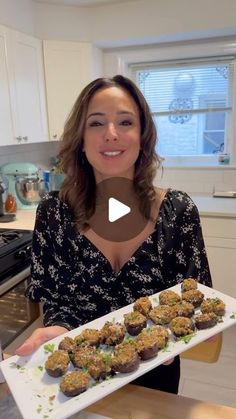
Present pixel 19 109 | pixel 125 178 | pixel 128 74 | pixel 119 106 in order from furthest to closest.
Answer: pixel 128 74
pixel 19 109
pixel 125 178
pixel 119 106

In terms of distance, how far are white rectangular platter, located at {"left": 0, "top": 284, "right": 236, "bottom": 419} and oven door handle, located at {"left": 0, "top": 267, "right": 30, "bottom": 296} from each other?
0.94m

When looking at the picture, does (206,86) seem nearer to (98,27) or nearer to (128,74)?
(128,74)

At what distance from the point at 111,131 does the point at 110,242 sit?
1.10ft

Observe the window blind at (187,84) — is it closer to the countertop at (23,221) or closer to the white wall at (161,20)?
the white wall at (161,20)

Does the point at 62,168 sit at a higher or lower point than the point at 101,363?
higher

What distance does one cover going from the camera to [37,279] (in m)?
1.06

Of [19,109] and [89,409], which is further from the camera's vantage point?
[19,109]

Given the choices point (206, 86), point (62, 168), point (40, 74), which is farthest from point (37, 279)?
point (206, 86)

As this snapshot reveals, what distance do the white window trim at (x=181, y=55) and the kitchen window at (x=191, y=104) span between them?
12mm

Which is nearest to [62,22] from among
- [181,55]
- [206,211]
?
[181,55]

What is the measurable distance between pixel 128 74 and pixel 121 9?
23.5 inches

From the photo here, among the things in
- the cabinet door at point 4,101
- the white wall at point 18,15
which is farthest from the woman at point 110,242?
the white wall at point 18,15

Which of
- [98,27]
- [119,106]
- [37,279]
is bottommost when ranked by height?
[37,279]
